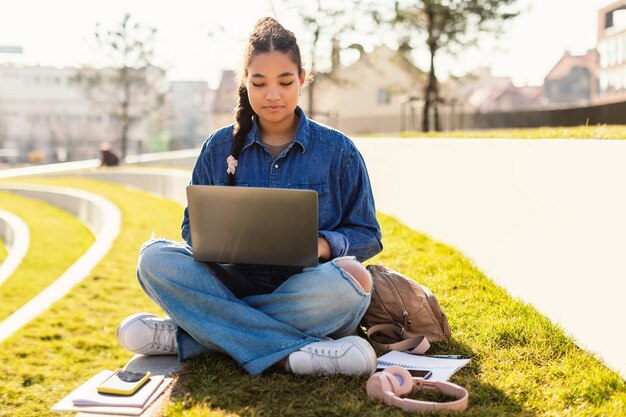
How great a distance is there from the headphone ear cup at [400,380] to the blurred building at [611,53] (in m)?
52.2

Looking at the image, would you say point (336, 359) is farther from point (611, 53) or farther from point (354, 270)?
point (611, 53)

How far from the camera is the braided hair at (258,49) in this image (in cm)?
329

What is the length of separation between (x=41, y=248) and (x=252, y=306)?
37.4 ft

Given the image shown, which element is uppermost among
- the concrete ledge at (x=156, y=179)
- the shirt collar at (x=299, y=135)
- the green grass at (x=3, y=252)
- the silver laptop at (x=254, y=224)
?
the shirt collar at (x=299, y=135)

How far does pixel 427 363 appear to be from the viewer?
10.1 feet

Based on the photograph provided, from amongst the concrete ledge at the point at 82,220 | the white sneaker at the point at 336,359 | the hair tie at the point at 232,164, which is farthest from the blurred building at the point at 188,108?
the white sneaker at the point at 336,359

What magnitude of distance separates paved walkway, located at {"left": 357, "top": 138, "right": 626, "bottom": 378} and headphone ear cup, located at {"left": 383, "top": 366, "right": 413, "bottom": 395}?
2.78 feet

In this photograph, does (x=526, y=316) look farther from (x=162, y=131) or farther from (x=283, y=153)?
(x=162, y=131)

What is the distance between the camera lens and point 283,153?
3.34 metres

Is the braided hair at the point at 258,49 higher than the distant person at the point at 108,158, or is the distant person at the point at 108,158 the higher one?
the braided hair at the point at 258,49

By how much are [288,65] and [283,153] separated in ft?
1.21

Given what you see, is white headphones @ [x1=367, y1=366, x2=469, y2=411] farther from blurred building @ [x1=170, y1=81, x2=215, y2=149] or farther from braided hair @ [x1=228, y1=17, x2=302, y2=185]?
blurred building @ [x1=170, y1=81, x2=215, y2=149]

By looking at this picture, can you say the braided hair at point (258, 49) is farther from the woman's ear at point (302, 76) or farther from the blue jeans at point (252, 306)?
the blue jeans at point (252, 306)

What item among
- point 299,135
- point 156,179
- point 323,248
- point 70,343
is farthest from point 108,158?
point 323,248
